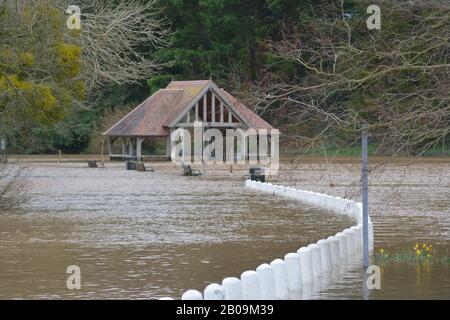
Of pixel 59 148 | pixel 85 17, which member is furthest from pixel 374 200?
pixel 59 148

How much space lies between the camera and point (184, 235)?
2506 centimetres

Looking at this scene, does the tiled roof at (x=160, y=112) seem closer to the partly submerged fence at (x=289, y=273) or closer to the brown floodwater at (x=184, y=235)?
the brown floodwater at (x=184, y=235)

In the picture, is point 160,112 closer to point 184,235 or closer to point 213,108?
point 213,108

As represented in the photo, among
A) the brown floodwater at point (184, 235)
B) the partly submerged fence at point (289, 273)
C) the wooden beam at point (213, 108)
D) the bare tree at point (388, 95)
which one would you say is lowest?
the brown floodwater at point (184, 235)

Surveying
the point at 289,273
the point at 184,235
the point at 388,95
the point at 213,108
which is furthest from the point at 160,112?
the point at 289,273

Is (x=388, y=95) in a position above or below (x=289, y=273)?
above

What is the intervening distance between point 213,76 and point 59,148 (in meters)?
15.4

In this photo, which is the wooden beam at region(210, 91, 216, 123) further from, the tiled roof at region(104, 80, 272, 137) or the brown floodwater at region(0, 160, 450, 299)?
the brown floodwater at region(0, 160, 450, 299)

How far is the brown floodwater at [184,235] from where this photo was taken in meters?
16.9

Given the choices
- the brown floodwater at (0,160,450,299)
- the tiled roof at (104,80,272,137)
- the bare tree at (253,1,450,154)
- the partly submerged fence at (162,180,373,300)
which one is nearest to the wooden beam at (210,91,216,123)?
the tiled roof at (104,80,272,137)

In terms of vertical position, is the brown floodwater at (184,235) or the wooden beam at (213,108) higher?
the wooden beam at (213,108)

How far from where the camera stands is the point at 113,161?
77.1m

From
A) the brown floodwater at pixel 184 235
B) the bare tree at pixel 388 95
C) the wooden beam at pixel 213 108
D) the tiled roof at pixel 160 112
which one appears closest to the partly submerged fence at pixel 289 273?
the brown floodwater at pixel 184 235

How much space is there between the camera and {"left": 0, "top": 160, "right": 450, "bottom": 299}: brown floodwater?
55.5 ft
